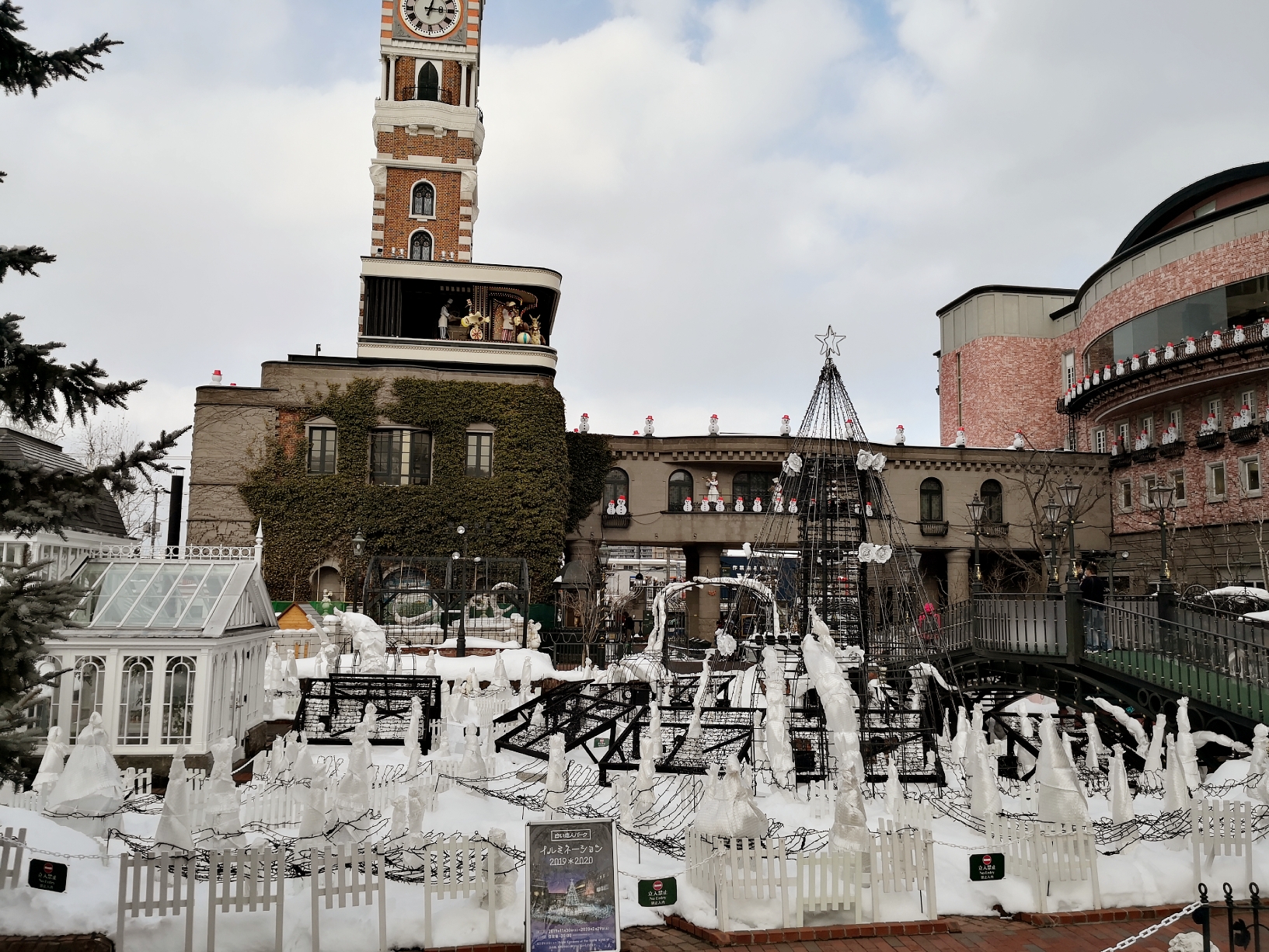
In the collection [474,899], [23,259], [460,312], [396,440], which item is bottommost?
[474,899]

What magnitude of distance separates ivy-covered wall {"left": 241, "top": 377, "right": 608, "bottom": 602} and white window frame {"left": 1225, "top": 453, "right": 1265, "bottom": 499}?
80.0 feet

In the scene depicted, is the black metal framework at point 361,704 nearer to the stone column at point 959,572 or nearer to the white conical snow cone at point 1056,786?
the white conical snow cone at point 1056,786

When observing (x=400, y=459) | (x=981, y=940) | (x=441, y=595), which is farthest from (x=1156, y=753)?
(x=400, y=459)

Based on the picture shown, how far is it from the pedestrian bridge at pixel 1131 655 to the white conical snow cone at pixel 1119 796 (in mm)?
3135

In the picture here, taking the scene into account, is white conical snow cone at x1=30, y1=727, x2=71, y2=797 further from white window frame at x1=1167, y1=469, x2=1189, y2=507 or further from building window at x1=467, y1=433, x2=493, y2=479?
white window frame at x1=1167, y1=469, x2=1189, y2=507

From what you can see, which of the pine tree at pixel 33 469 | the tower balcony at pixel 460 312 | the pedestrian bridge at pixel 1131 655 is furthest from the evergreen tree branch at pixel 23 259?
the tower balcony at pixel 460 312

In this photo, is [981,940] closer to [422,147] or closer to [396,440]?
[396,440]

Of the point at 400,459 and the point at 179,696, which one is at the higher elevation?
the point at 400,459

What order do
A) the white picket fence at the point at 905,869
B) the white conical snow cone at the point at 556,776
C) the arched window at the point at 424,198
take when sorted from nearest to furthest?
the white picket fence at the point at 905,869, the white conical snow cone at the point at 556,776, the arched window at the point at 424,198

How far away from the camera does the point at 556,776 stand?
32.5 ft

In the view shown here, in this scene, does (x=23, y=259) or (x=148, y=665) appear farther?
(x=148, y=665)

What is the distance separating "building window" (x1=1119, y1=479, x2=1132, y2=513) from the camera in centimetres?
4116

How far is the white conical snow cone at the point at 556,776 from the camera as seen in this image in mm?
9695

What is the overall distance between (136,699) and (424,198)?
105 ft
